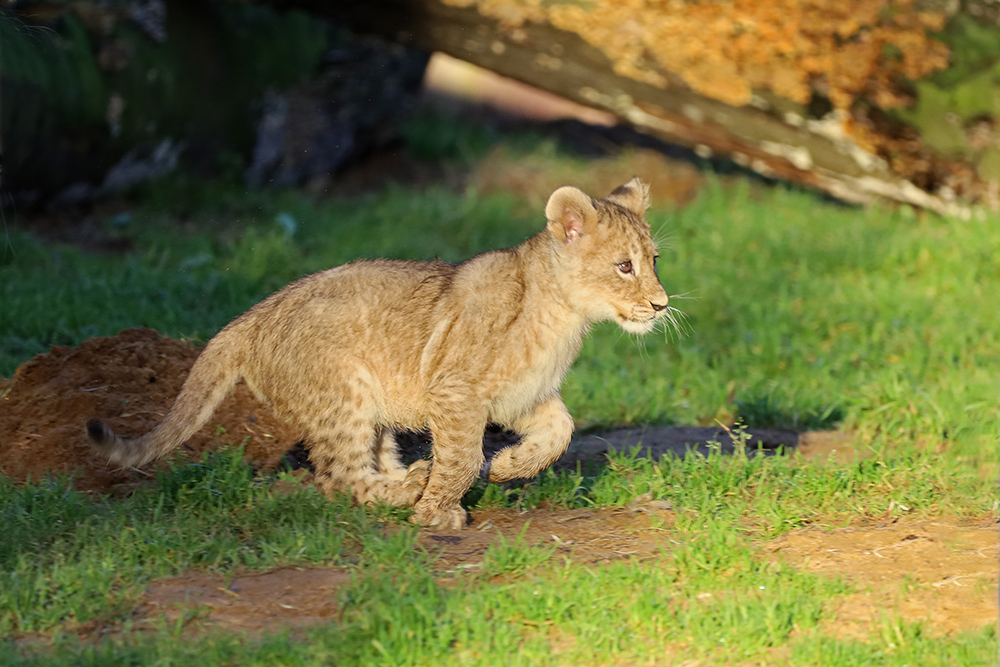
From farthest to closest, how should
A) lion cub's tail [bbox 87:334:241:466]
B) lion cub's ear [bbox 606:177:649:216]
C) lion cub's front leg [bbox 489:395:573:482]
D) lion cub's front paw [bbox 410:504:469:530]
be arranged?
lion cub's ear [bbox 606:177:649:216]
lion cub's front leg [bbox 489:395:573:482]
lion cub's front paw [bbox 410:504:469:530]
lion cub's tail [bbox 87:334:241:466]

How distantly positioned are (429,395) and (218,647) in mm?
1540

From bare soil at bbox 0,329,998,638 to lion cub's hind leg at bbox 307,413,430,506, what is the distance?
302 millimetres

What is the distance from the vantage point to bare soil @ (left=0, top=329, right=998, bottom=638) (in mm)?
3951

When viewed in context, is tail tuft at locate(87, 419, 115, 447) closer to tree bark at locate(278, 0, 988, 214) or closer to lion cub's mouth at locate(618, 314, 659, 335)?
lion cub's mouth at locate(618, 314, 659, 335)

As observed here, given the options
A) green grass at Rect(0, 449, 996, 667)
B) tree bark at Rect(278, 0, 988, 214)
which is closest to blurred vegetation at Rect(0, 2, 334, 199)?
tree bark at Rect(278, 0, 988, 214)

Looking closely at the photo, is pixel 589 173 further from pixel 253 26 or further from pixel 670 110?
pixel 253 26

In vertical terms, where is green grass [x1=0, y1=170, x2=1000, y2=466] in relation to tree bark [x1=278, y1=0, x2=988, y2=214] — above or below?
below

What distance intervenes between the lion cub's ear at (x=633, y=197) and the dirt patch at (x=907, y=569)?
5.65ft

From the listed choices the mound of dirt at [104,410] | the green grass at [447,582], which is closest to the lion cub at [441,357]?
the green grass at [447,582]

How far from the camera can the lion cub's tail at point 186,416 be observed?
4480 millimetres

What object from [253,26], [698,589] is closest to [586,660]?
[698,589]

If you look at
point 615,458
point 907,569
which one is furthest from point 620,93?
point 907,569

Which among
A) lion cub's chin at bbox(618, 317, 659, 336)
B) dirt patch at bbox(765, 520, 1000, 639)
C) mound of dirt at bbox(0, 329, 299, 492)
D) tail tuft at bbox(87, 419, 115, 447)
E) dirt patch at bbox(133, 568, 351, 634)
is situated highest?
lion cub's chin at bbox(618, 317, 659, 336)

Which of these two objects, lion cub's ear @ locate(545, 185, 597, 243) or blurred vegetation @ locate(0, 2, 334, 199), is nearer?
lion cub's ear @ locate(545, 185, 597, 243)
